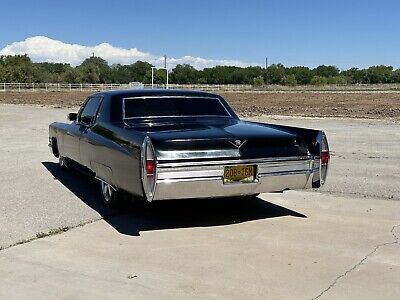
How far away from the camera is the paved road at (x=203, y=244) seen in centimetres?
392

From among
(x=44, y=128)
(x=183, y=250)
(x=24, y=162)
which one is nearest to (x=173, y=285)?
(x=183, y=250)

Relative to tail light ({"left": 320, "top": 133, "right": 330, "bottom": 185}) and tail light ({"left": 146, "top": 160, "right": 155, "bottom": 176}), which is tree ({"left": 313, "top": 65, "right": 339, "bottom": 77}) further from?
tail light ({"left": 146, "top": 160, "right": 155, "bottom": 176})

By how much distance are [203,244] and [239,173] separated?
0.83 metres

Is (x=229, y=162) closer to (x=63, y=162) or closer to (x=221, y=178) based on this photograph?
(x=221, y=178)

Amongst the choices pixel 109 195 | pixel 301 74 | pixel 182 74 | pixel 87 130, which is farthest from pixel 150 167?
pixel 301 74

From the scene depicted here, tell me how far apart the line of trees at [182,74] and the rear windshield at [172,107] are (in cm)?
9499

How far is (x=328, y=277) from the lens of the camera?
13.4 feet

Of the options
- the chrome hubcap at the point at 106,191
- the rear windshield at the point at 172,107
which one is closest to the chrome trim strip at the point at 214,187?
the chrome hubcap at the point at 106,191

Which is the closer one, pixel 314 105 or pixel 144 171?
pixel 144 171

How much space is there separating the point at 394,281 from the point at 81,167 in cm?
476

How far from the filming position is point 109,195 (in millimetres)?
6305

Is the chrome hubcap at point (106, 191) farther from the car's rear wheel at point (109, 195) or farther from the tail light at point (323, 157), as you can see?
the tail light at point (323, 157)

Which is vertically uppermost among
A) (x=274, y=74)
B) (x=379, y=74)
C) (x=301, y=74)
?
(x=301, y=74)

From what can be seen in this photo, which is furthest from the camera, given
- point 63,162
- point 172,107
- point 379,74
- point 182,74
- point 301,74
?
point 301,74
